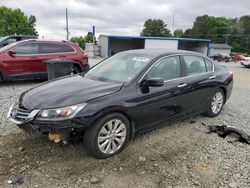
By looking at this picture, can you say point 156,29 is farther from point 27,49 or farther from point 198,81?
point 198,81

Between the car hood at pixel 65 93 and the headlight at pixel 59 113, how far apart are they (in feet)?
0.22

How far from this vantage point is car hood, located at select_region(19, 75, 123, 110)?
342 cm

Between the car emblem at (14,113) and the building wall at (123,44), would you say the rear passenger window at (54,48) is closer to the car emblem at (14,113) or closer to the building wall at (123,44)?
the car emblem at (14,113)

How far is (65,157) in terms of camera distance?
3.65m

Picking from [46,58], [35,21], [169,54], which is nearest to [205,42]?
[46,58]

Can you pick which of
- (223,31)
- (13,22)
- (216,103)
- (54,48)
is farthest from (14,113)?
(223,31)

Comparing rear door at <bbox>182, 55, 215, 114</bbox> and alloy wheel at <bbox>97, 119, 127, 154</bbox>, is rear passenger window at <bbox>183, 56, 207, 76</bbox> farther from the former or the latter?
alloy wheel at <bbox>97, 119, 127, 154</bbox>

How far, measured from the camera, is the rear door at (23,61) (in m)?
8.30

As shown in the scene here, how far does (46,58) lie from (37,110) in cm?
589

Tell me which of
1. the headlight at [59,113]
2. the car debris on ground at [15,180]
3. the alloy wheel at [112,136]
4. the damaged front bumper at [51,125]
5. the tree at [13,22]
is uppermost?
the tree at [13,22]

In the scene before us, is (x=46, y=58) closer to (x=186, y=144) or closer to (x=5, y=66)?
(x=5, y=66)

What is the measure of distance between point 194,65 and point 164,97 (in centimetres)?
130

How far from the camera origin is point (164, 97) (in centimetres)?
422

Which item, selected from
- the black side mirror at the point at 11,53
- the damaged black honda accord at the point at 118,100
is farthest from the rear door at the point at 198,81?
the black side mirror at the point at 11,53
